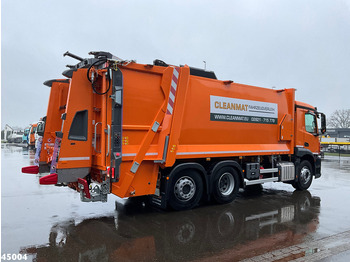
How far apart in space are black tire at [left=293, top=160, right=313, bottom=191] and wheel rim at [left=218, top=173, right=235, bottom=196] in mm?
3033

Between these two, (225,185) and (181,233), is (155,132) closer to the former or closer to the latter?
(181,233)

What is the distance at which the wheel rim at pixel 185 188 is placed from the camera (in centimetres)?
650

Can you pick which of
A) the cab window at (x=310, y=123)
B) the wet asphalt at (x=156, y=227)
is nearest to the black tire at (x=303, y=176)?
the wet asphalt at (x=156, y=227)

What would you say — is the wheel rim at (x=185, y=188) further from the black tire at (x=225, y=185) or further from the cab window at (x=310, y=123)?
the cab window at (x=310, y=123)

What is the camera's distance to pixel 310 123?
9.99 meters

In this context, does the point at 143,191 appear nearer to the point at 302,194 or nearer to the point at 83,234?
the point at 83,234

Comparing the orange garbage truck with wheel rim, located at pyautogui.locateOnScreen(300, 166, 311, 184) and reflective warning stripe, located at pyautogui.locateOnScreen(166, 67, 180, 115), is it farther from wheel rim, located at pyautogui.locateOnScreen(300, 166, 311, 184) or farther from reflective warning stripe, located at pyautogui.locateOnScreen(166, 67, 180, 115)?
wheel rim, located at pyautogui.locateOnScreen(300, 166, 311, 184)

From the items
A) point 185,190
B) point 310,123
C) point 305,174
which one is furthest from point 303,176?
point 185,190

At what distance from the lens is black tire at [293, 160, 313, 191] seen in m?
9.42

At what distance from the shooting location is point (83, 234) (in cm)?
508

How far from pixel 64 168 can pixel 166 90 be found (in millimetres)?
2633

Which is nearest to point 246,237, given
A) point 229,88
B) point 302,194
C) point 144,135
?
point 144,135

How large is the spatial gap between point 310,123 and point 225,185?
4.44 metres

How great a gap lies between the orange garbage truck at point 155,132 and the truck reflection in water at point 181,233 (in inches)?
21.6
